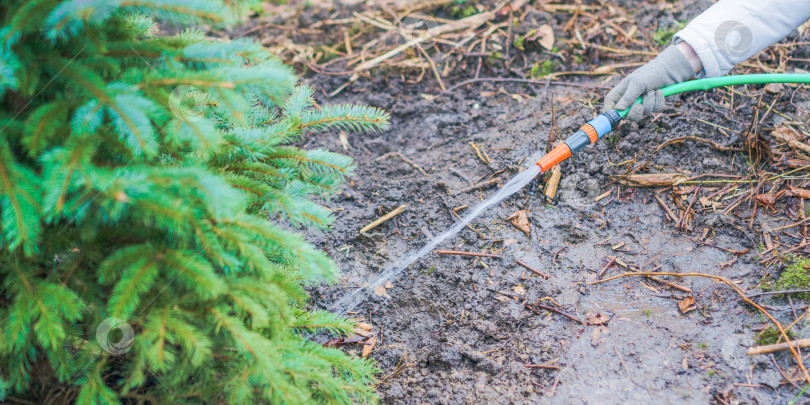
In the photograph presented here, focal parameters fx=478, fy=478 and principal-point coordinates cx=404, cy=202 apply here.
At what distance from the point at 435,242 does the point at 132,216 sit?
197 cm

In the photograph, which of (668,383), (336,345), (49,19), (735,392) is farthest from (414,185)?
(49,19)

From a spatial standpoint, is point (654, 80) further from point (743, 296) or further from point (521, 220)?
point (743, 296)

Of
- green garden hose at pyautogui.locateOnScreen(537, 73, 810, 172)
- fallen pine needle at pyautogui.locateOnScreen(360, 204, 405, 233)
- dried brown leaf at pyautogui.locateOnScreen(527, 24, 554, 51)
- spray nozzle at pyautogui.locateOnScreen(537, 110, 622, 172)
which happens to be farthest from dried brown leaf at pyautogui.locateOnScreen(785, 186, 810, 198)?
fallen pine needle at pyautogui.locateOnScreen(360, 204, 405, 233)

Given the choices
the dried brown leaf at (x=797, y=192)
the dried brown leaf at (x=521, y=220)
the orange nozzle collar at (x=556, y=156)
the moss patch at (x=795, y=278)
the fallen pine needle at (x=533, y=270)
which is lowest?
the fallen pine needle at (x=533, y=270)

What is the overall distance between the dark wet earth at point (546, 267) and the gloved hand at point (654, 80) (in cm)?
50

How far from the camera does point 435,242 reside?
319 centimetres

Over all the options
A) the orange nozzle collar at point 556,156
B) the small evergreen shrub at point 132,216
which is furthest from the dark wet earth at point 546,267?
the small evergreen shrub at point 132,216

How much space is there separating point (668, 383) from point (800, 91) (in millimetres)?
2731

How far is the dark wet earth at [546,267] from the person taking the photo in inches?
95.0

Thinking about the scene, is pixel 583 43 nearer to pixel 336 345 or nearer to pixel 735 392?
pixel 735 392

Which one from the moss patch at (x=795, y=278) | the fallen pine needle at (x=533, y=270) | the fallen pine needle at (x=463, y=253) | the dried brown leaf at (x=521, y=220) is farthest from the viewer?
the dried brown leaf at (x=521, y=220)

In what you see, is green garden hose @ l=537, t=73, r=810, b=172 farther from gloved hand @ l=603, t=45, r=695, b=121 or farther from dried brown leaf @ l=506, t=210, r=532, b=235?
dried brown leaf @ l=506, t=210, r=532, b=235

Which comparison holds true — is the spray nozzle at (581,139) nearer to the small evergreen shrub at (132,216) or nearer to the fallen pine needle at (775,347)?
the fallen pine needle at (775,347)

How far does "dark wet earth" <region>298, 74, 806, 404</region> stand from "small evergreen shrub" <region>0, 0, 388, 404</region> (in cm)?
Result: 105
